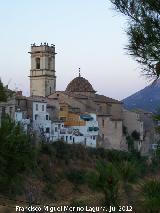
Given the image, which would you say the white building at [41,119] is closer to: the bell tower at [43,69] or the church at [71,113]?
the church at [71,113]

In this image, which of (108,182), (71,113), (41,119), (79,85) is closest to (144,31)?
(108,182)

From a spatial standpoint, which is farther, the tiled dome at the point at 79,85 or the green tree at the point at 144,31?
the tiled dome at the point at 79,85

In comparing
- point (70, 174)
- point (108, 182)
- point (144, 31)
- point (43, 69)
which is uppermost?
point (43, 69)

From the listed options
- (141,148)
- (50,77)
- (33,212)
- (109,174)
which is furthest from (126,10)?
(50,77)

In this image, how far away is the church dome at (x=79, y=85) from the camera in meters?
63.1

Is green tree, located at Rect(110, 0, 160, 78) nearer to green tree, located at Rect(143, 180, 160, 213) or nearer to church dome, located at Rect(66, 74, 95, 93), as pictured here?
green tree, located at Rect(143, 180, 160, 213)

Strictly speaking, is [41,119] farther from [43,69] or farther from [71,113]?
[43,69]

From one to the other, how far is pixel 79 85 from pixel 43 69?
550cm

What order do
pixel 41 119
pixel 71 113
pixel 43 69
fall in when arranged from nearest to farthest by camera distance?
pixel 41 119 < pixel 71 113 < pixel 43 69

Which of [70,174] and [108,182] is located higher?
[108,182]

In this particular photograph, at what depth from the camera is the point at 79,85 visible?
209 ft

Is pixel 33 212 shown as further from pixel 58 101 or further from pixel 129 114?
pixel 129 114

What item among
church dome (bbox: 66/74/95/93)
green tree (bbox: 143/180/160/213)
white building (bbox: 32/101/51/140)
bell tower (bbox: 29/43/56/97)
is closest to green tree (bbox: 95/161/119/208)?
green tree (bbox: 143/180/160/213)

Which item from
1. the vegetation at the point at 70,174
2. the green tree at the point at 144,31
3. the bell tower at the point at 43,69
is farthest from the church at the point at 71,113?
the green tree at the point at 144,31
